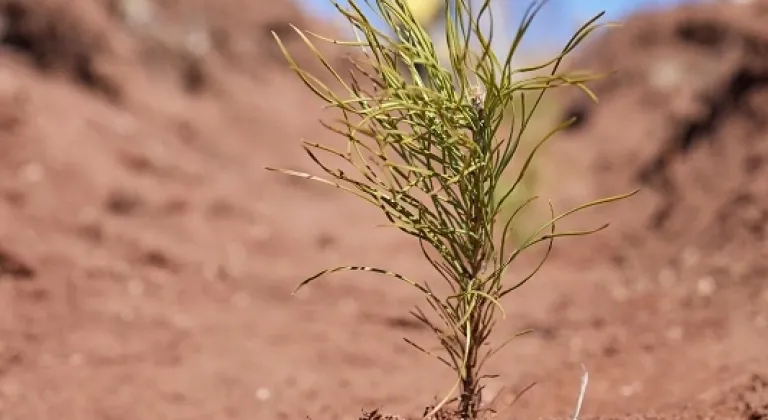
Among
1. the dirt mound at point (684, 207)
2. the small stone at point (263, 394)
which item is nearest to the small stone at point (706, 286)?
the dirt mound at point (684, 207)

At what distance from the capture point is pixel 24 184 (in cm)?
566

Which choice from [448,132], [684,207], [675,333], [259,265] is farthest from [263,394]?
[684,207]

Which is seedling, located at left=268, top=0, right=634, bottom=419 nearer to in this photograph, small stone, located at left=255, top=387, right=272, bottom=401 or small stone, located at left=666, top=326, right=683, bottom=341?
small stone, located at left=255, top=387, right=272, bottom=401

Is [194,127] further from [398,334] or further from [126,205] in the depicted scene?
[398,334]

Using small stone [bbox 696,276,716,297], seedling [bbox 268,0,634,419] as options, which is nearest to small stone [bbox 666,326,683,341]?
small stone [bbox 696,276,716,297]

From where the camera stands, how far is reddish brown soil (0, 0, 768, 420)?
134 inches

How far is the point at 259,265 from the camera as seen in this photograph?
20.3ft

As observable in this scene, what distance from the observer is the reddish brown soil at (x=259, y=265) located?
3406 mm

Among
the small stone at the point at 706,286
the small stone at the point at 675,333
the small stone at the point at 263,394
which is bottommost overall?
the small stone at the point at 263,394

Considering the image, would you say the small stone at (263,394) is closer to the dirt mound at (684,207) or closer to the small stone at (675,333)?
the dirt mound at (684,207)

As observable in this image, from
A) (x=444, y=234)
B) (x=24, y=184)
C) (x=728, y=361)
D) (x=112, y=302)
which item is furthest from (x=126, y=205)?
(x=444, y=234)

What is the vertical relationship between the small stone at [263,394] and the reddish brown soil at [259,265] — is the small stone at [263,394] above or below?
below

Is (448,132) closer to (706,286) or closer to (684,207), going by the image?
(706,286)

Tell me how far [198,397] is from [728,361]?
7.32 feet
